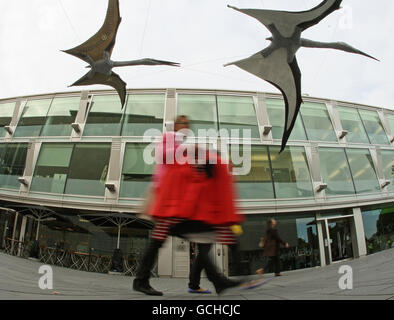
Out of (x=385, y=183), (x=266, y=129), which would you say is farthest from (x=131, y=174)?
(x=385, y=183)

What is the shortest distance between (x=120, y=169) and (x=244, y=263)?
9.18 feet

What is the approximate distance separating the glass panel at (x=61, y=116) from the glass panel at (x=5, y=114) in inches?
35.2

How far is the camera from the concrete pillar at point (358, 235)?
1387mm

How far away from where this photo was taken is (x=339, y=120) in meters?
3.49

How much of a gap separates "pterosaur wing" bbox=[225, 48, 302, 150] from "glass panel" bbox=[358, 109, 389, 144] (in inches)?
99.0

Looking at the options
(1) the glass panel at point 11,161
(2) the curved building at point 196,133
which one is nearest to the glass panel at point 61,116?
(2) the curved building at point 196,133

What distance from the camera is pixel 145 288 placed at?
0.79 m

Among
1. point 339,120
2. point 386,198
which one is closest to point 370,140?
point 339,120

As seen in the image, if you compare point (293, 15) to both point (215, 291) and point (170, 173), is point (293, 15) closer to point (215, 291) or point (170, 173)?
point (170, 173)

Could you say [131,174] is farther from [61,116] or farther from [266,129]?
[61,116]

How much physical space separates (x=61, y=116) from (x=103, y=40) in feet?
10.7
